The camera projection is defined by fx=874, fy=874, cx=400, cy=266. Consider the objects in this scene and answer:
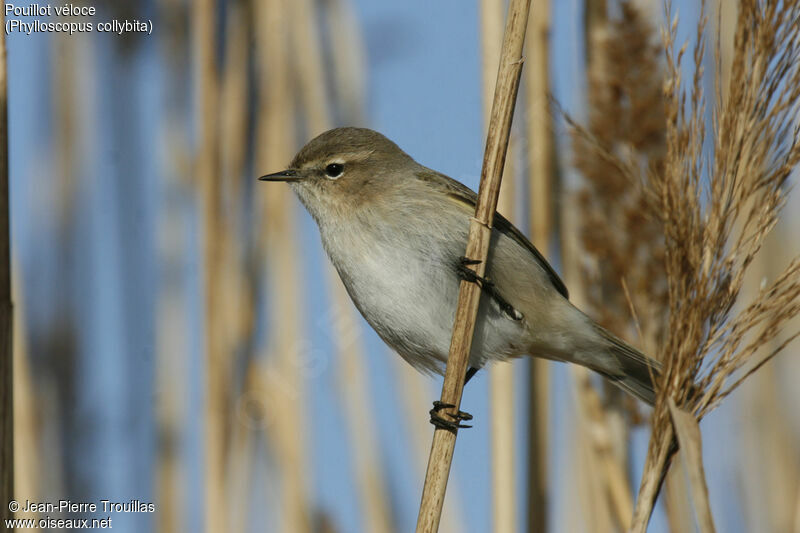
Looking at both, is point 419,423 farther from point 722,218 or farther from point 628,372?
point 722,218

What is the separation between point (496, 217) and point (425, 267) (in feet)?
0.97

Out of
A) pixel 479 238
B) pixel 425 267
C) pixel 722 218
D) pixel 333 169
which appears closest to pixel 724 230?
pixel 722 218

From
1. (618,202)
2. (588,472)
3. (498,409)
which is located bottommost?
(588,472)

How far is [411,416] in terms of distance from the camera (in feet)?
9.53

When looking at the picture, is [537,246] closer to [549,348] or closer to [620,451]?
[549,348]

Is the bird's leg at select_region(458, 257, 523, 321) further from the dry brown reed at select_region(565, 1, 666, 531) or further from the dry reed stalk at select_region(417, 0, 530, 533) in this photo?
the dry brown reed at select_region(565, 1, 666, 531)

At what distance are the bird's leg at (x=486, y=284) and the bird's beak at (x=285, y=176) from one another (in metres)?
0.65

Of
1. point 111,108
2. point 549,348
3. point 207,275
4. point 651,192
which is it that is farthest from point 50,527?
point 651,192

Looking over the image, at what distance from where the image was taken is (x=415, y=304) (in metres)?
2.25

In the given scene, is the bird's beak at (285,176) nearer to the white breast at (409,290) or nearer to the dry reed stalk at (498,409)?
the white breast at (409,290)

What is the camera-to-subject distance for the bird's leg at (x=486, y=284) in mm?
1849

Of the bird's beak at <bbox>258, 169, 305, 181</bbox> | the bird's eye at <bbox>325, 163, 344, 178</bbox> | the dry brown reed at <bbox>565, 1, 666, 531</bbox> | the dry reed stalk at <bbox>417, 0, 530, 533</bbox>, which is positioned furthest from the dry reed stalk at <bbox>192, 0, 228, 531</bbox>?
the dry brown reed at <bbox>565, 1, 666, 531</bbox>

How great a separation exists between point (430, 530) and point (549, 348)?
0.94 meters

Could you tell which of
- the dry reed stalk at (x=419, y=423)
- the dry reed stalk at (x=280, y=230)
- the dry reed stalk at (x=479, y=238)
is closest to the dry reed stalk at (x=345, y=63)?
the dry reed stalk at (x=280, y=230)
